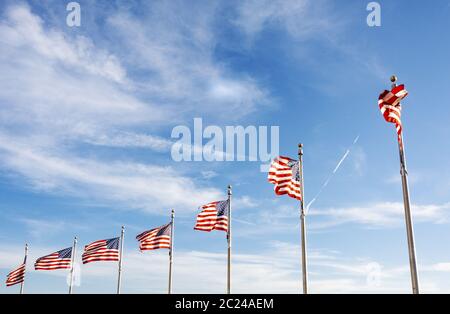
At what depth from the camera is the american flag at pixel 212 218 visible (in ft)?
115

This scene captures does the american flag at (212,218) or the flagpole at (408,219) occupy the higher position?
the american flag at (212,218)

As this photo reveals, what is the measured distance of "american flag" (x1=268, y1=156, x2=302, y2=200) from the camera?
92.0ft

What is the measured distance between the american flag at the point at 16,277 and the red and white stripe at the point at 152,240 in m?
20.2

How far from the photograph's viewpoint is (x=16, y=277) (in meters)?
54.2

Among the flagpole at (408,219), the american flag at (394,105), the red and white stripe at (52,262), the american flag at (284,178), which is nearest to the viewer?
the flagpole at (408,219)

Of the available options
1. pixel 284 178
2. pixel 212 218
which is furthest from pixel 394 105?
pixel 212 218

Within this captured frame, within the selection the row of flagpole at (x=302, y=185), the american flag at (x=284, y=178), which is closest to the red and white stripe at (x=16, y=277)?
the row of flagpole at (x=302, y=185)

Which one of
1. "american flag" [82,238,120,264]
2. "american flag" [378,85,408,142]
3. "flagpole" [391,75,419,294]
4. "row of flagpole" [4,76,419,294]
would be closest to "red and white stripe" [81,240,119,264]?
"american flag" [82,238,120,264]

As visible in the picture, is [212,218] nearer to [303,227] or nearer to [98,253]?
[303,227]

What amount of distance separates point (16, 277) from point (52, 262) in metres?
A: 9.28

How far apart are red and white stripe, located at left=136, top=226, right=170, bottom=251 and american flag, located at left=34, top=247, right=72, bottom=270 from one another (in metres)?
11.4

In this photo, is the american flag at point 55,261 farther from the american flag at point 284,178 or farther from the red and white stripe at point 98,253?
the american flag at point 284,178

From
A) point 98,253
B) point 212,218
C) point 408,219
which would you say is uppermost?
point 212,218
